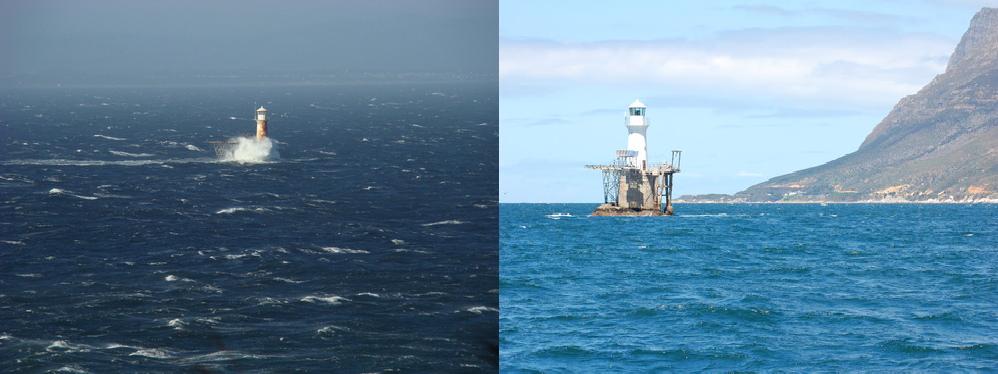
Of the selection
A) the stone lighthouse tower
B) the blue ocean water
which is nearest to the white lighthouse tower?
the blue ocean water

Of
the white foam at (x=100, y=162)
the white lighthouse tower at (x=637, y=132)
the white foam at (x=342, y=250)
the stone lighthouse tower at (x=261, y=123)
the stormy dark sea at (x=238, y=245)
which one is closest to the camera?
the stormy dark sea at (x=238, y=245)

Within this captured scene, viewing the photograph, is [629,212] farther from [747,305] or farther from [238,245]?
[238,245]

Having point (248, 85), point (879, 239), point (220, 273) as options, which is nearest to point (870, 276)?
point (879, 239)

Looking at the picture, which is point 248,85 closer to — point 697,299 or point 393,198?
point 393,198

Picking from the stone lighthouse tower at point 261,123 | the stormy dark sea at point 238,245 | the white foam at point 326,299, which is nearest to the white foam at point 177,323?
the stormy dark sea at point 238,245

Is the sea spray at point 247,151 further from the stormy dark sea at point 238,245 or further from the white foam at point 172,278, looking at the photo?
the white foam at point 172,278
